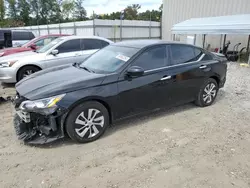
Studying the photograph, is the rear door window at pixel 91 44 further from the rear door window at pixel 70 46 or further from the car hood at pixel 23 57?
the car hood at pixel 23 57

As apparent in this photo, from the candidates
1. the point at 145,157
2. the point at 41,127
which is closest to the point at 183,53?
the point at 145,157

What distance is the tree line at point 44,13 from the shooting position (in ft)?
170

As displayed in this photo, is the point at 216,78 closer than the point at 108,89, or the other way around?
the point at 108,89

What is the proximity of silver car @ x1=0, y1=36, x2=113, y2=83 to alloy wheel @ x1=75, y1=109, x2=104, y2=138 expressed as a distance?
3.83m

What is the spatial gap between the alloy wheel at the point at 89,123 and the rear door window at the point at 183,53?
6.03 ft

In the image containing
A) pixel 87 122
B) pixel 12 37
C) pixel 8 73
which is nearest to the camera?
pixel 87 122

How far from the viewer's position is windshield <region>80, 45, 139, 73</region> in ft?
12.3

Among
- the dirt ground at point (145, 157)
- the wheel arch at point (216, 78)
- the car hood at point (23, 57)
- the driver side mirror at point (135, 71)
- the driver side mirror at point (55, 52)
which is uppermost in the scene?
the driver side mirror at point (135, 71)

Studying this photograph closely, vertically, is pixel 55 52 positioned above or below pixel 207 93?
above

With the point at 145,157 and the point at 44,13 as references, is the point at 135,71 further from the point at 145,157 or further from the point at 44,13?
the point at 44,13

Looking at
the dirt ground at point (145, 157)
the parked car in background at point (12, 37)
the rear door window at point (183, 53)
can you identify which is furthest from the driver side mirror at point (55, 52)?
the parked car in background at point (12, 37)

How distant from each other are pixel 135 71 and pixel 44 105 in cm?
145

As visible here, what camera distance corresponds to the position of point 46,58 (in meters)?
6.52

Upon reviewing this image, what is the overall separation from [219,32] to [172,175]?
11.4 m
